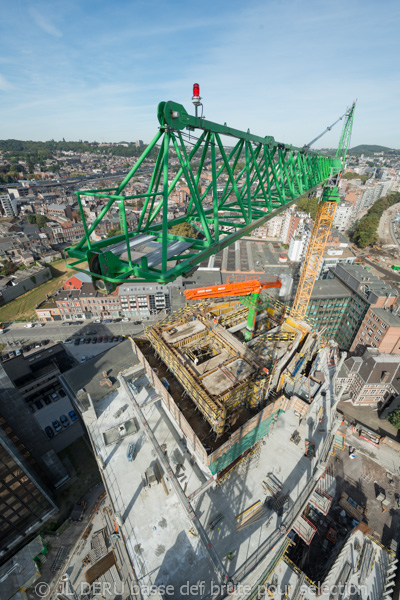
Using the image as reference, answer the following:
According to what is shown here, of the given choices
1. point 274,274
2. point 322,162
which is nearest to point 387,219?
point 274,274

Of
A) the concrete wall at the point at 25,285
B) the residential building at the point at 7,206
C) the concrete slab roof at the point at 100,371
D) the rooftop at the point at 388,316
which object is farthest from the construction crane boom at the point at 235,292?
the residential building at the point at 7,206

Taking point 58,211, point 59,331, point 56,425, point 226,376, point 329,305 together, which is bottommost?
point 59,331

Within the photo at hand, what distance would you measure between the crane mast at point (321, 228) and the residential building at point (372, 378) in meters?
14.0

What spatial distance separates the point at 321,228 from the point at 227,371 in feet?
137

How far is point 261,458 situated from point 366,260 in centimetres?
10738

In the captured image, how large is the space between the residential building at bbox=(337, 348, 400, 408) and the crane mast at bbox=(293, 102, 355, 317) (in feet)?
46.0

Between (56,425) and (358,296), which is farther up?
(358,296)

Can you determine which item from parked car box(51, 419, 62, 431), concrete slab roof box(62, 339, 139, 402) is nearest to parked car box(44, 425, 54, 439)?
parked car box(51, 419, 62, 431)

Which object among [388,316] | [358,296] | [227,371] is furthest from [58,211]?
[388,316]

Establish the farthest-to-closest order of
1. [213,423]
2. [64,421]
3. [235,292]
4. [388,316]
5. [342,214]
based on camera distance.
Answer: [342,214] → [388,316] → [64,421] → [235,292] → [213,423]

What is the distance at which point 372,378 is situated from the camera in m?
43.2

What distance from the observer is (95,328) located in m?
62.7

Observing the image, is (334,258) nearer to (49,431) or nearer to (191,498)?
(191,498)

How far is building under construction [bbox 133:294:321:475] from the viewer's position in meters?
15.3
